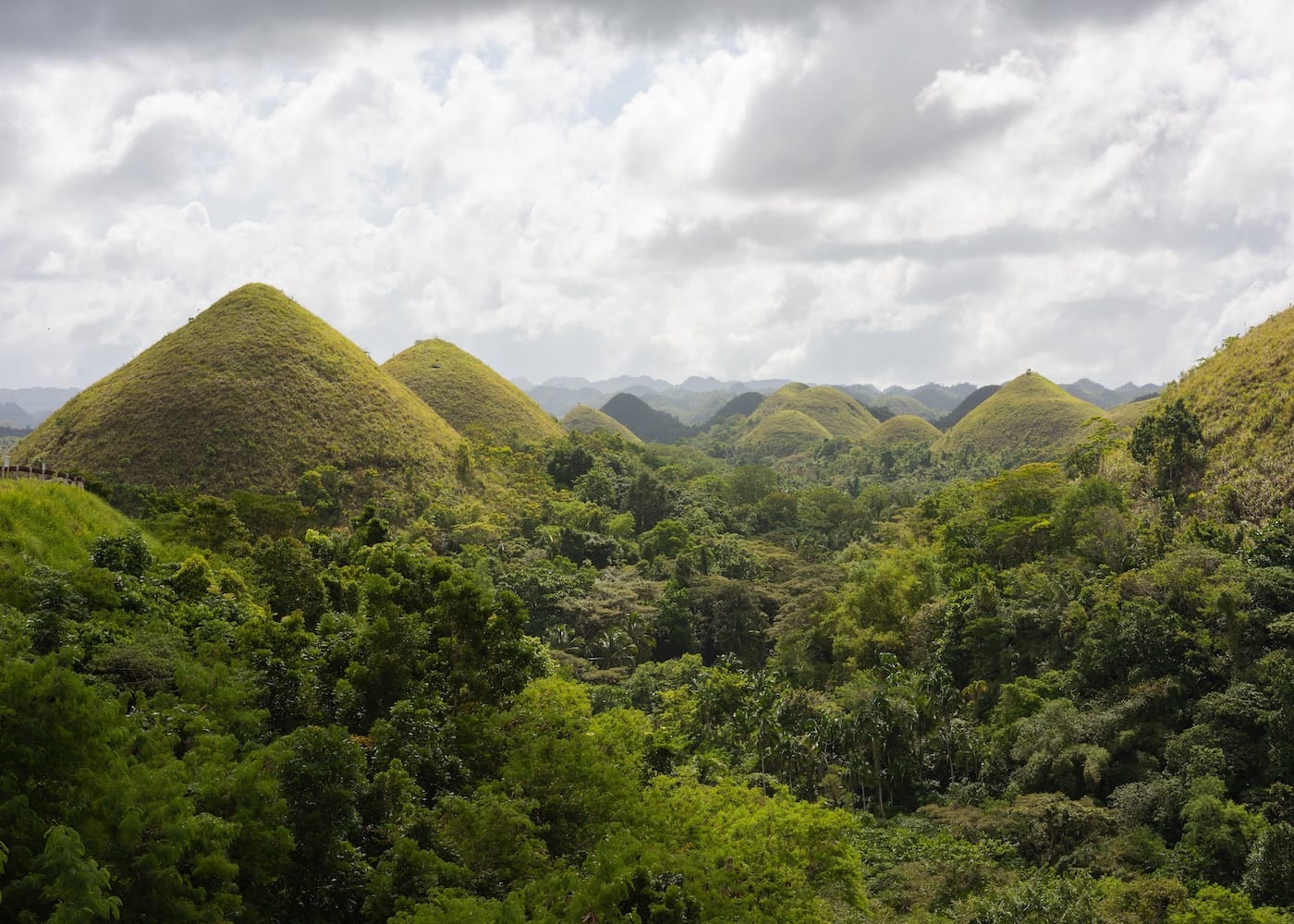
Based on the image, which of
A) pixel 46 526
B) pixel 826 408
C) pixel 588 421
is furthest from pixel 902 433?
pixel 46 526

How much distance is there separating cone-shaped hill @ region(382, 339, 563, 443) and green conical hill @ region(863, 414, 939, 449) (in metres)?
73.4

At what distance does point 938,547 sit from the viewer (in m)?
44.4

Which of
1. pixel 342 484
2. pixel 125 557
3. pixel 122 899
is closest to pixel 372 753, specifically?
pixel 122 899

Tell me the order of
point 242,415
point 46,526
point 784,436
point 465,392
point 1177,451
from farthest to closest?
point 784,436 < point 465,392 < point 242,415 < point 1177,451 < point 46,526

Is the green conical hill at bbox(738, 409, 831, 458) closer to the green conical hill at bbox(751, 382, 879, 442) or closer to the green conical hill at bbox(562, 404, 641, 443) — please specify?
the green conical hill at bbox(751, 382, 879, 442)

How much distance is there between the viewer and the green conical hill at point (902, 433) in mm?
145000

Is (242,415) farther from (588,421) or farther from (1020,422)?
(1020,422)

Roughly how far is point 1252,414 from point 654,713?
88.5ft

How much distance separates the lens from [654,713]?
108 ft

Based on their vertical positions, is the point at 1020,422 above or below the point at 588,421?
below

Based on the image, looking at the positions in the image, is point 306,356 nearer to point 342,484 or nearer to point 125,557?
point 342,484

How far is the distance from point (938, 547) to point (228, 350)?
45.6 metres

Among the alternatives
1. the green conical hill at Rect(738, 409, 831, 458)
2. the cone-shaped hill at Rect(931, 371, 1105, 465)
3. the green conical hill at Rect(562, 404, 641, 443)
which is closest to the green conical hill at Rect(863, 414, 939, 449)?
the cone-shaped hill at Rect(931, 371, 1105, 465)

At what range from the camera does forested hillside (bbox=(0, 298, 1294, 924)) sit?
35.2 ft
